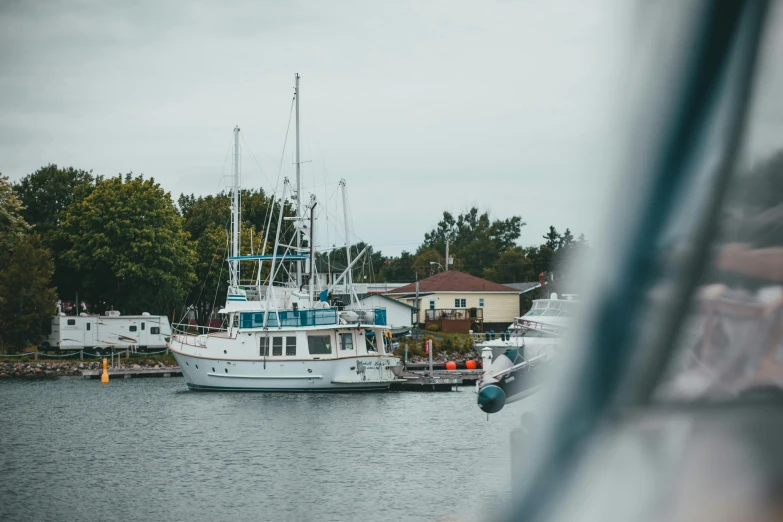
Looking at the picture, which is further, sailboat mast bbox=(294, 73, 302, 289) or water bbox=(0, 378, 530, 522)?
sailboat mast bbox=(294, 73, 302, 289)

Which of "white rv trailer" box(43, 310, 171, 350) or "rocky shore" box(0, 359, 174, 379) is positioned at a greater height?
"white rv trailer" box(43, 310, 171, 350)

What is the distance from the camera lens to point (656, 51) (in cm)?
362

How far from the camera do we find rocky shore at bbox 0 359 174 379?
5410cm

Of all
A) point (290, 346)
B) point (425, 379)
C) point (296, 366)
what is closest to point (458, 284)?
point (425, 379)

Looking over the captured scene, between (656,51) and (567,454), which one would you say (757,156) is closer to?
(656,51)

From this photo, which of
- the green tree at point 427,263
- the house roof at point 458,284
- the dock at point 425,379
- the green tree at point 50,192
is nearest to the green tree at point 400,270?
the green tree at point 427,263

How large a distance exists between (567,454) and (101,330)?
2315 inches

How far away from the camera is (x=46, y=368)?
55281 mm

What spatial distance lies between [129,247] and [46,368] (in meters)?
11.5

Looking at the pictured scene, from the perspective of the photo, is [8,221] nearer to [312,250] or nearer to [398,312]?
[398,312]

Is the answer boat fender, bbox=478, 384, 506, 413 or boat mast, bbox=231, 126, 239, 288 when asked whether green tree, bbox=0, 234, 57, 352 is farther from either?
boat fender, bbox=478, 384, 506, 413

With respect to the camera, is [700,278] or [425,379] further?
[425,379]

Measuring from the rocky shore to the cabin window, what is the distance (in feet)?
66.1

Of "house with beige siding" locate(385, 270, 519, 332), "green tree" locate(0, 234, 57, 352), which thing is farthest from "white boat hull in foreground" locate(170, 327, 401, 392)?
"house with beige siding" locate(385, 270, 519, 332)
